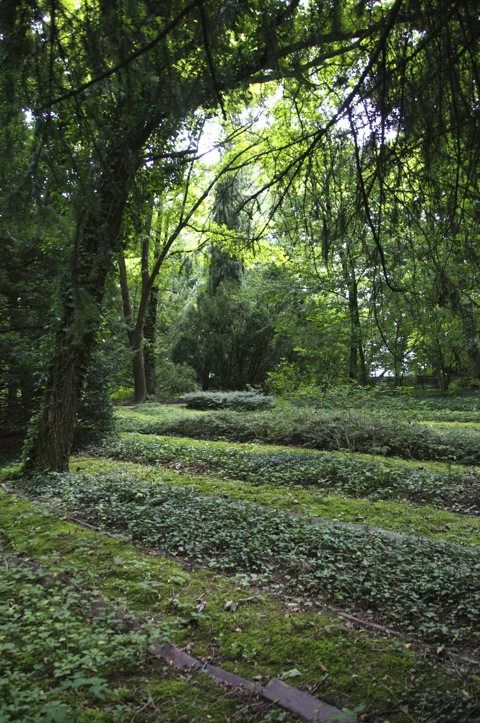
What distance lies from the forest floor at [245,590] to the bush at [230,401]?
21.0 ft

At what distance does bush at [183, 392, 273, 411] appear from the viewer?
12.8m

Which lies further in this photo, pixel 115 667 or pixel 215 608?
pixel 215 608

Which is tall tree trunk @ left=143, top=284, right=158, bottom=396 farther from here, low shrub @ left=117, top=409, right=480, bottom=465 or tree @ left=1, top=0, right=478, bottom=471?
tree @ left=1, top=0, right=478, bottom=471

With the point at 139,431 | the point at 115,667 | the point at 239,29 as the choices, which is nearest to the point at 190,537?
the point at 115,667

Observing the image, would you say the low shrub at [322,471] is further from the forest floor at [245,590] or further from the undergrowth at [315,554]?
the undergrowth at [315,554]

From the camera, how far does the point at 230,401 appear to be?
534 inches

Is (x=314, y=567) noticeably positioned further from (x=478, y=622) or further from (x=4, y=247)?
(x=4, y=247)

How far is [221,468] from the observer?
6617 mm

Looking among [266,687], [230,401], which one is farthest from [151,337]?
[266,687]

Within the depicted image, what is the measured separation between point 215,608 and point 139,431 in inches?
304

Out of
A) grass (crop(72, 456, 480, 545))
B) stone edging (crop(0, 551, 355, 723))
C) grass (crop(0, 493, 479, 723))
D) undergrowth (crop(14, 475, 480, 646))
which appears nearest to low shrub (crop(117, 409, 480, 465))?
grass (crop(72, 456, 480, 545))

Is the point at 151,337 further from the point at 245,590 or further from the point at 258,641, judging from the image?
the point at 258,641

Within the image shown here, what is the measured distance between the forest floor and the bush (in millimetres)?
6393

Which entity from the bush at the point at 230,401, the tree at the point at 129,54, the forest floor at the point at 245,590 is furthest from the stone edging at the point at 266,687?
the bush at the point at 230,401
